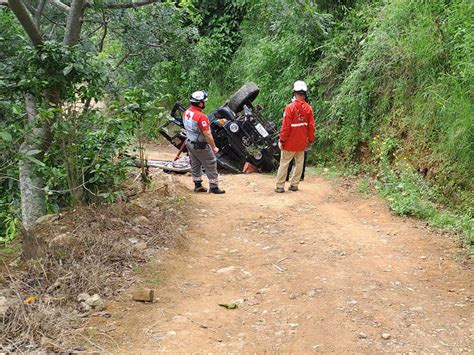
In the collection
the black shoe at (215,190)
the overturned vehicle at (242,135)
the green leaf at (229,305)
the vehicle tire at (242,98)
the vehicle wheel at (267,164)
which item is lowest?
the green leaf at (229,305)

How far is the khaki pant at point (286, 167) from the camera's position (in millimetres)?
8586

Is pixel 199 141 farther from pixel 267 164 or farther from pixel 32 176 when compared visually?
pixel 32 176

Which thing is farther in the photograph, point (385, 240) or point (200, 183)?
point (200, 183)

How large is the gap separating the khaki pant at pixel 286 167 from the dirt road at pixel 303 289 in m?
1.35

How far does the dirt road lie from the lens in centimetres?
375

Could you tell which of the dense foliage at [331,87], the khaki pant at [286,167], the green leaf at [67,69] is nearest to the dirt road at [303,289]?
the dense foliage at [331,87]

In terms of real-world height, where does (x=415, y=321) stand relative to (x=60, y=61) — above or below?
below

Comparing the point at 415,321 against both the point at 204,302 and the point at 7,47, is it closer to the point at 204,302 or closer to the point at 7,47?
the point at 204,302

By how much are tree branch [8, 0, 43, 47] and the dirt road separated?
2.64 metres

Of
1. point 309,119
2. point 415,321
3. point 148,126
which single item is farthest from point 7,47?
point 415,321

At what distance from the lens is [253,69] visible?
13.9m

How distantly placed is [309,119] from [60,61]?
4.55 meters

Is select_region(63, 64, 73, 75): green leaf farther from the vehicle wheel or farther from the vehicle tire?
the vehicle tire

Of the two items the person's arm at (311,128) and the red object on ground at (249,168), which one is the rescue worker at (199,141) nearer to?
the person's arm at (311,128)
